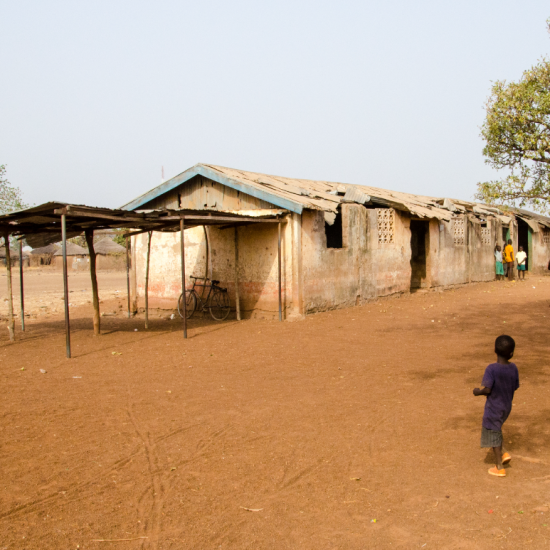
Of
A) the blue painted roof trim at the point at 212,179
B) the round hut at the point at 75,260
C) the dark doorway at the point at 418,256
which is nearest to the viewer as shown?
the blue painted roof trim at the point at 212,179

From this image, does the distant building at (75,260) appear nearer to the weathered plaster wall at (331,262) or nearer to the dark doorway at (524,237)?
the dark doorway at (524,237)

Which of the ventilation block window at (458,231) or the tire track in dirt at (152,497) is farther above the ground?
the ventilation block window at (458,231)

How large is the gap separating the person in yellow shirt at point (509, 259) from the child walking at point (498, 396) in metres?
18.5

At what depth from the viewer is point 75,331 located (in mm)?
11750

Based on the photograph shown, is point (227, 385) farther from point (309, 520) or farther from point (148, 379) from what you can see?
point (309, 520)

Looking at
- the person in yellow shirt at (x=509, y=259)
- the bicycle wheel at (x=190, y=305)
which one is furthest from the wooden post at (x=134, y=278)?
the person in yellow shirt at (x=509, y=259)

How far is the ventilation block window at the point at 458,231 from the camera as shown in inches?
754

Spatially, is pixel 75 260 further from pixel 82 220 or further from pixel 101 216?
pixel 101 216

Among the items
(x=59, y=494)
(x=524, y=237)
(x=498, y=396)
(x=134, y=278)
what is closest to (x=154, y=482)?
(x=59, y=494)

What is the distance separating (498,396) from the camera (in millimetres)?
4082

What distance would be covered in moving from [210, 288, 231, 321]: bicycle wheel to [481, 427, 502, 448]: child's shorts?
9413mm

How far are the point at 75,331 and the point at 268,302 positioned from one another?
4267 millimetres

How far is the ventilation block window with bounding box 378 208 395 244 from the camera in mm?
15172

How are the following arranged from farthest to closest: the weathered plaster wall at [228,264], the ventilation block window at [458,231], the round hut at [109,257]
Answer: the round hut at [109,257] → the ventilation block window at [458,231] → the weathered plaster wall at [228,264]
